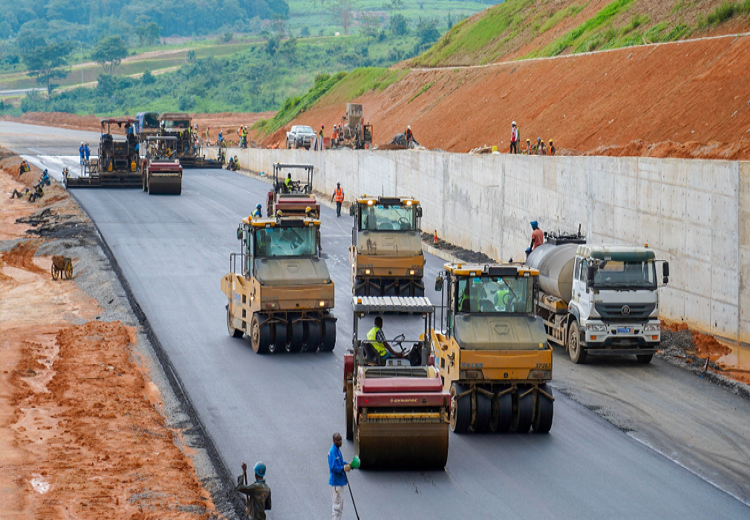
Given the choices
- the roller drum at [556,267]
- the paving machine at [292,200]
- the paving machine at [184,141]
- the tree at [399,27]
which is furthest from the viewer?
the tree at [399,27]

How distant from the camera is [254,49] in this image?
169750 mm

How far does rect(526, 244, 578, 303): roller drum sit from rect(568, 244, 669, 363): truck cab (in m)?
1.36

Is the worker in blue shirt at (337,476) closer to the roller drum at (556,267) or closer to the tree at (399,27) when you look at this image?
the roller drum at (556,267)

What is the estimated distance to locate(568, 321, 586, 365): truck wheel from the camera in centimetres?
2206

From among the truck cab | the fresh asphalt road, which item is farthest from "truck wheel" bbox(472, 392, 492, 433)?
the truck cab

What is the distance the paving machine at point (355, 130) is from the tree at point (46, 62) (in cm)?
12592

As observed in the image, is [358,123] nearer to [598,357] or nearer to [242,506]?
[598,357]

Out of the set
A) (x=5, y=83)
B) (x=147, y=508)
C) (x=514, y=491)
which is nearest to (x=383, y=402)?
(x=514, y=491)

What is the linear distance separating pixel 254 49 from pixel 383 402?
161970 mm

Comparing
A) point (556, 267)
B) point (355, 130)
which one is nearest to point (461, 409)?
point (556, 267)

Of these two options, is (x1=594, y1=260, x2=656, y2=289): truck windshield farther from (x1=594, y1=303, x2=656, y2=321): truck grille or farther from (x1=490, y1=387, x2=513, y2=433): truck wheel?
(x1=490, y1=387, x2=513, y2=433): truck wheel

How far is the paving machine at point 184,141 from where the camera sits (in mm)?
73125

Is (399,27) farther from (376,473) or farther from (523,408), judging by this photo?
(376,473)

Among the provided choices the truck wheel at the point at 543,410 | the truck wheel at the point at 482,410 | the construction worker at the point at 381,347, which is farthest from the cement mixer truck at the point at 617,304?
the construction worker at the point at 381,347
